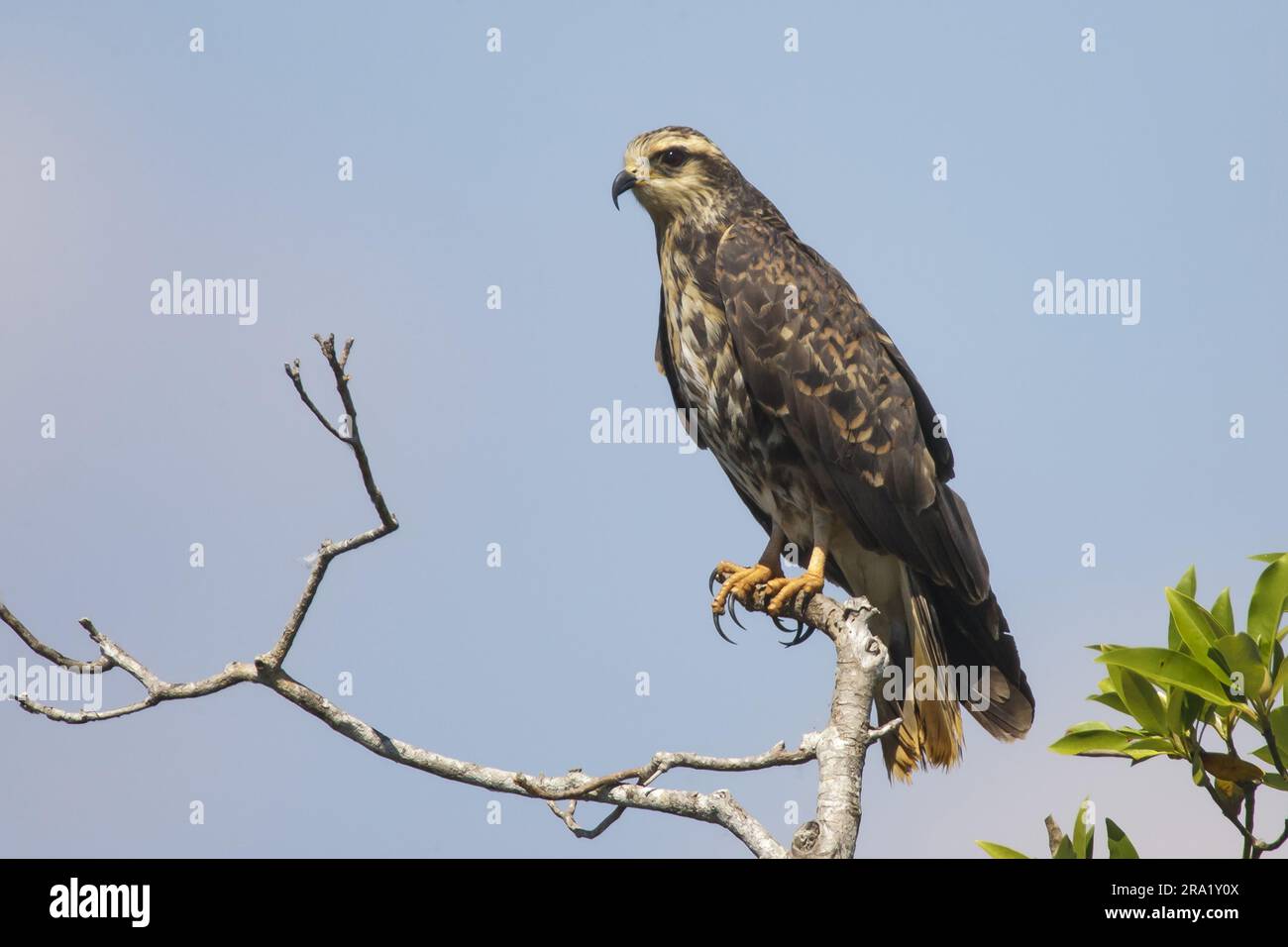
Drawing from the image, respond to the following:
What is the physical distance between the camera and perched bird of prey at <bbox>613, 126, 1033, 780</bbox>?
6840 millimetres

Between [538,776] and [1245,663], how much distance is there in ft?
7.21

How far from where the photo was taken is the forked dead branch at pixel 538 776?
3941mm

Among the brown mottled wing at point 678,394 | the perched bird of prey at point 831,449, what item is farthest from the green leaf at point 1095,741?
the brown mottled wing at point 678,394

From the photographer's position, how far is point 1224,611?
4465 mm

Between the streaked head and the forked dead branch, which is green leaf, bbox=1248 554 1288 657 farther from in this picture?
the streaked head

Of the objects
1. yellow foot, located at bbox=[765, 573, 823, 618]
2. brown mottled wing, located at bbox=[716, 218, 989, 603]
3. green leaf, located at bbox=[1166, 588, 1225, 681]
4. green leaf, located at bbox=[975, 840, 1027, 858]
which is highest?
brown mottled wing, located at bbox=[716, 218, 989, 603]

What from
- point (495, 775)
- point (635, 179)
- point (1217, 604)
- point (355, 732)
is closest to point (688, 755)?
point (495, 775)

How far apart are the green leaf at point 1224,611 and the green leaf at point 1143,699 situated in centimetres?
31

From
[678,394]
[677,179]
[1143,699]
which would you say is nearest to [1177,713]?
[1143,699]

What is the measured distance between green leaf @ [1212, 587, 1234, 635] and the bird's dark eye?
4.30 metres

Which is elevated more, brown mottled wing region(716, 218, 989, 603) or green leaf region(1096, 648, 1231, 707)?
brown mottled wing region(716, 218, 989, 603)

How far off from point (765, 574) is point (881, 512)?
661mm

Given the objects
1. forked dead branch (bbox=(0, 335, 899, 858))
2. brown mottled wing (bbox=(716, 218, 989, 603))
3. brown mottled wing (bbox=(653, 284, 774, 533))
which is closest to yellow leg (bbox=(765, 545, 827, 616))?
brown mottled wing (bbox=(716, 218, 989, 603))

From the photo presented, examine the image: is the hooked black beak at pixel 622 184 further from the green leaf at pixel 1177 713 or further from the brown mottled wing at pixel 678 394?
the green leaf at pixel 1177 713
